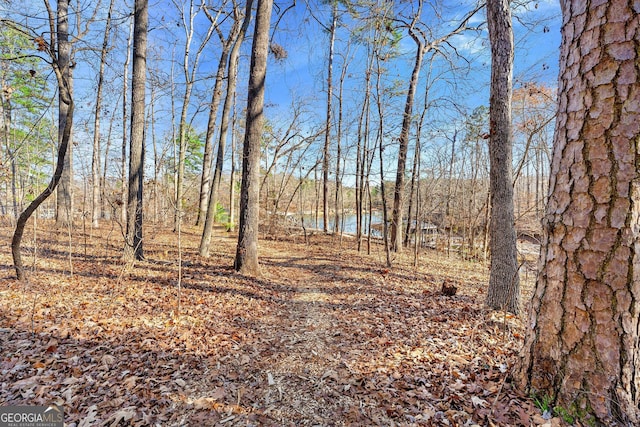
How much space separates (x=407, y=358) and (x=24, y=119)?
21509 mm

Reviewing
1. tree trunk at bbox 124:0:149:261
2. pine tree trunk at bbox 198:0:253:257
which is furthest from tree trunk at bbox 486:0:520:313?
tree trunk at bbox 124:0:149:261

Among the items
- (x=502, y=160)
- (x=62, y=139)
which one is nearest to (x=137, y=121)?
(x=62, y=139)

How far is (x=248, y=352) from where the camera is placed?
294 cm

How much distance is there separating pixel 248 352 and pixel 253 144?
395 centimetres

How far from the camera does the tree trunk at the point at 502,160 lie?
3.61 metres

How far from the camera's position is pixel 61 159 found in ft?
12.4

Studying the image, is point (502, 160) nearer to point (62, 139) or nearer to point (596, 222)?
point (596, 222)

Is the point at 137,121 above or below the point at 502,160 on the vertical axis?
above

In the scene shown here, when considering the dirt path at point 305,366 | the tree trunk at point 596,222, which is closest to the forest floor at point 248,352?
the dirt path at point 305,366

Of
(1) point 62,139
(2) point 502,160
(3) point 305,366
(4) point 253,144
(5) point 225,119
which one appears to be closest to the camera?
(3) point 305,366

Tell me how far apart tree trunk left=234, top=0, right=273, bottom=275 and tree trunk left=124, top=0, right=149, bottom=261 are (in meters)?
2.20

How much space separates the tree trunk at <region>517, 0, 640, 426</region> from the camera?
141 centimetres

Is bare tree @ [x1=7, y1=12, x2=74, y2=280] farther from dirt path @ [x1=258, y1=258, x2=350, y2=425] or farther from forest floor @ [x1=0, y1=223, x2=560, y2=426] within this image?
dirt path @ [x1=258, y1=258, x2=350, y2=425]

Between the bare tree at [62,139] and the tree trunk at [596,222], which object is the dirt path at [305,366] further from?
the bare tree at [62,139]
